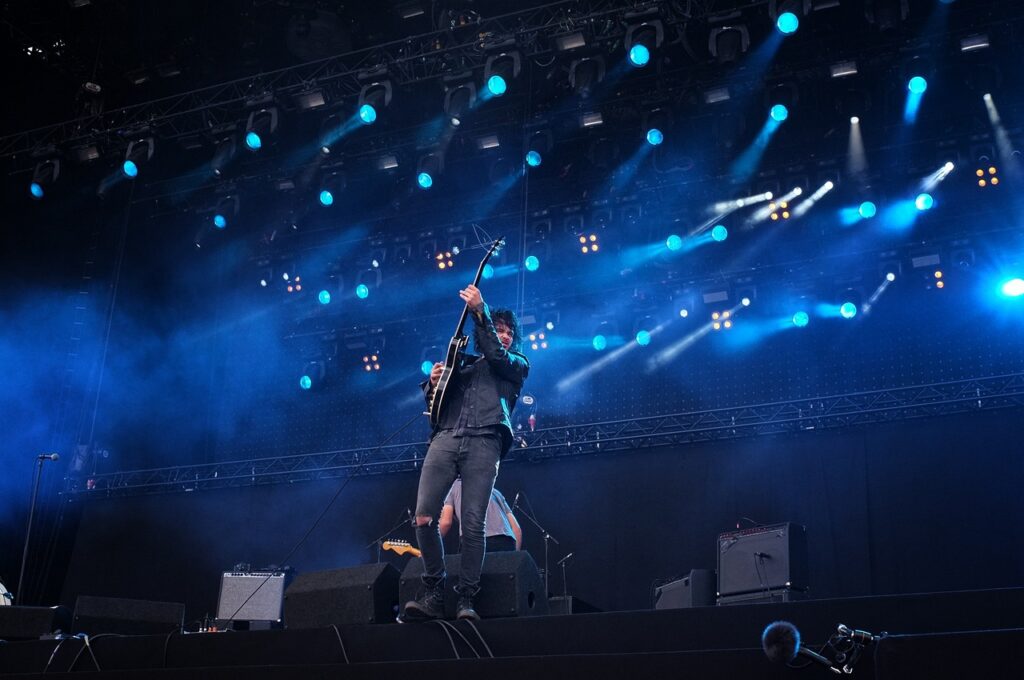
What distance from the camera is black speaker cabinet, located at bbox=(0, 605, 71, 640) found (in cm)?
604

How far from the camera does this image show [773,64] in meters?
10.2

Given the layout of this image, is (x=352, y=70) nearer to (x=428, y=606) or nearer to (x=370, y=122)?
(x=370, y=122)

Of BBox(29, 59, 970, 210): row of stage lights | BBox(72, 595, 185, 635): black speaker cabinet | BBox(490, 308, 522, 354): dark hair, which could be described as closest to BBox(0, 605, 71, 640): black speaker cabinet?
BBox(72, 595, 185, 635): black speaker cabinet

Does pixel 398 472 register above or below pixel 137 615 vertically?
above

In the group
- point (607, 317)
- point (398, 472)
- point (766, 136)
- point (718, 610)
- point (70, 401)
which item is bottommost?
point (718, 610)

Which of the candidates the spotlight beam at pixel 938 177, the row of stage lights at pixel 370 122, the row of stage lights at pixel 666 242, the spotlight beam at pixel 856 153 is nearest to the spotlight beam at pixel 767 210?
the row of stage lights at pixel 666 242

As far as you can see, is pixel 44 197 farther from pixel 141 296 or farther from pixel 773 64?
pixel 773 64

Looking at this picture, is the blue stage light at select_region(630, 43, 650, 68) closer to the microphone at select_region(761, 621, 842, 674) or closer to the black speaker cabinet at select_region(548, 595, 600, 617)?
the black speaker cabinet at select_region(548, 595, 600, 617)

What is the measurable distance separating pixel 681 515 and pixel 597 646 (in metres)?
5.12

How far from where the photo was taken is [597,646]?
4539mm

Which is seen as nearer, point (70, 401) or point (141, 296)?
point (70, 401)

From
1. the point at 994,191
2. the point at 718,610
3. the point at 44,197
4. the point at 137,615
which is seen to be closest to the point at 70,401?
the point at 44,197

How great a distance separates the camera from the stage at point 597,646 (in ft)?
9.94

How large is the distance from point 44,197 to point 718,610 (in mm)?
10001
